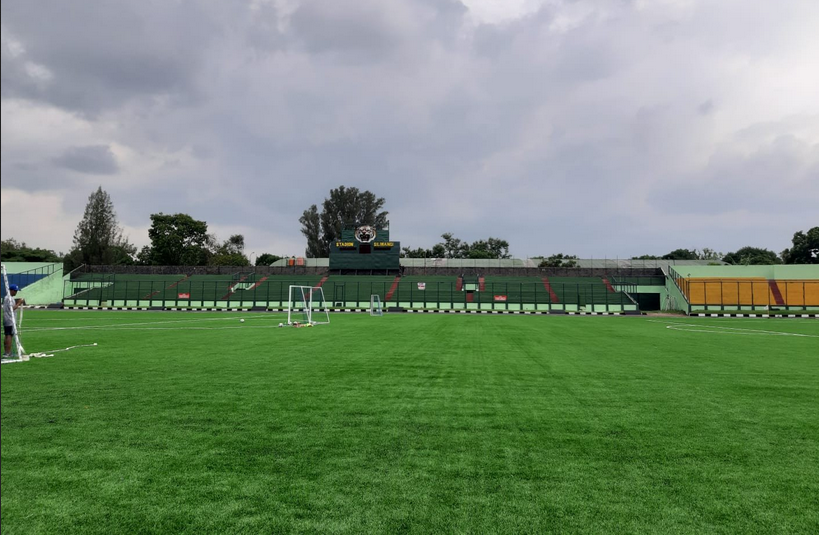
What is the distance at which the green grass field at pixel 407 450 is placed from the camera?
354 centimetres

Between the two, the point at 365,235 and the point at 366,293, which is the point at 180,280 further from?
the point at 366,293

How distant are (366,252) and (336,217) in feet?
121

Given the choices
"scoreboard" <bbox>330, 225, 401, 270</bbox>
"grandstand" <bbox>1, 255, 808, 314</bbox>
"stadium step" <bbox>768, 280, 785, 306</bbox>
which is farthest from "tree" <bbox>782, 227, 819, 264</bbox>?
"scoreboard" <bbox>330, 225, 401, 270</bbox>

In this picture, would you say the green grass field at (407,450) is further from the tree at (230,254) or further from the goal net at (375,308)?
the tree at (230,254)

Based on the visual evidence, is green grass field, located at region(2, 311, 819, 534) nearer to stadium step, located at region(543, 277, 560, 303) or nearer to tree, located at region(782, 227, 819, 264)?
stadium step, located at region(543, 277, 560, 303)

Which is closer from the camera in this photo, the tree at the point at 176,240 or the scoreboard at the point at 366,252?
the scoreboard at the point at 366,252

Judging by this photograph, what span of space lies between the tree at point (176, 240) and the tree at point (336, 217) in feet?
58.6

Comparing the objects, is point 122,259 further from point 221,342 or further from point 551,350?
point 551,350

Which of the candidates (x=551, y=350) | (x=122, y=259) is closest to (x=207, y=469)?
(x=551, y=350)

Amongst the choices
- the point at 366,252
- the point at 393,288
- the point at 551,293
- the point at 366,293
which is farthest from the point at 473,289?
the point at 366,252

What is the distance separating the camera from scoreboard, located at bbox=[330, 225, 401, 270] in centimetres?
5466

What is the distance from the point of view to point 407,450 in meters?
4.79

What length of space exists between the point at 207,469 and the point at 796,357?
44.1 ft

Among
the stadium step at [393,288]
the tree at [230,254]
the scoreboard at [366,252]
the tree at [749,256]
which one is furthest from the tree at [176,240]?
the tree at [749,256]
